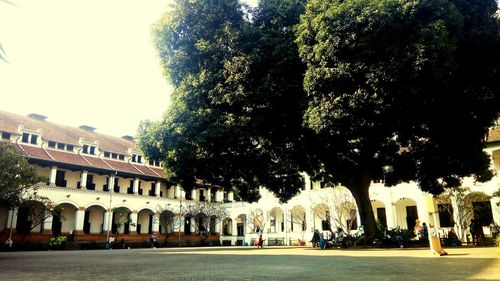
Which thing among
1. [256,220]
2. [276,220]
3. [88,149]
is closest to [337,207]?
[276,220]

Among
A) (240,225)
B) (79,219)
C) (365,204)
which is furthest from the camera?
(240,225)

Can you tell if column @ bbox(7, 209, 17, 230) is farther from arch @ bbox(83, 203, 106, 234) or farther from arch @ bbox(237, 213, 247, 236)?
arch @ bbox(237, 213, 247, 236)

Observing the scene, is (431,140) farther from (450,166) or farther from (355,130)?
(355,130)

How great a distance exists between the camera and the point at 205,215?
5056 centimetres

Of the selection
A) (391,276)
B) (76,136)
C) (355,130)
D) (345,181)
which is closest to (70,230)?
(76,136)

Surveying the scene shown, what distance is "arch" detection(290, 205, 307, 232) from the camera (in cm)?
4287

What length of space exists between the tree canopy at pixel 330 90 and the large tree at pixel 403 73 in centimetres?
5

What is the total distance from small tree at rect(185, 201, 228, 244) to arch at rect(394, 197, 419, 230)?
22.4 metres

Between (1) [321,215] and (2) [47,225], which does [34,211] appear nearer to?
(2) [47,225]

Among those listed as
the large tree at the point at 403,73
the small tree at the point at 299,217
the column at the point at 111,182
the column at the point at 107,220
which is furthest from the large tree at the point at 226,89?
the column at the point at 107,220

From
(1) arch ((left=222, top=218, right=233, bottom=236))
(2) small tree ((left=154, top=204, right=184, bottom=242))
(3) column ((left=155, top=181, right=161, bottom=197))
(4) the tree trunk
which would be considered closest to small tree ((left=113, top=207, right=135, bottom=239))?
(2) small tree ((left=154, top=204, right=184, bottom=242))

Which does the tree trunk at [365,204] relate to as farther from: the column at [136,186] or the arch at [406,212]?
the column at [136,186]

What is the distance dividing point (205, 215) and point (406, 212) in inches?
981

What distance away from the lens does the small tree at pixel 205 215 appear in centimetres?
4884
